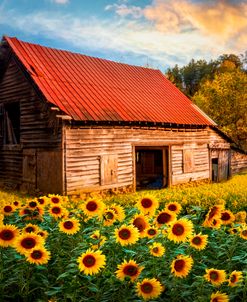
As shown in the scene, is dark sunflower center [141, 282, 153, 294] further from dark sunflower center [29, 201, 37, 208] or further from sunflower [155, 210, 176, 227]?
dark sunflower center [29, 201, 37, 208]

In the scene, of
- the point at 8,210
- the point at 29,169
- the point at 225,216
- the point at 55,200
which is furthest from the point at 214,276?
the point at 29,169

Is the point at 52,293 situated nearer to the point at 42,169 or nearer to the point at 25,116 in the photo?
the point at 42,169

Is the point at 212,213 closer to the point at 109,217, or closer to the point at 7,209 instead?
the point at 109,217

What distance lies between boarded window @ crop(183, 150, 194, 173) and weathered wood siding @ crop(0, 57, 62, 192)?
338 inches

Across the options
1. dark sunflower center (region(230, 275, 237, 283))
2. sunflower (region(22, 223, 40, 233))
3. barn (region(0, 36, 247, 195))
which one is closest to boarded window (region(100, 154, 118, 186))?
barn (region(0, 36, 247, 195))

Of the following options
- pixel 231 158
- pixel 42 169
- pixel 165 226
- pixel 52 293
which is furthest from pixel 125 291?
pixel 231 158

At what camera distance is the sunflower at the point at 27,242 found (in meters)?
3.56

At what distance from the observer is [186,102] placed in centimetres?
2459

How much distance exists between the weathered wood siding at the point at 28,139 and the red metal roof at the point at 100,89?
2.61 ft

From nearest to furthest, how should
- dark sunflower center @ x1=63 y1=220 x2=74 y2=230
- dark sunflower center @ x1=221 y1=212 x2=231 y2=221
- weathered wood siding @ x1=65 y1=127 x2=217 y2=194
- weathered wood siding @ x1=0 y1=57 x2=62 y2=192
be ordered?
dark sunflower center @ x1=63 y1=220 x2=74 y2=230 → dark sunflower center @ x1=221 y1=212 x2=231 y2=221 → weathered wood siding @ x1=65 y1=127 x2=217 y2=194 → weathered wood siding @ x1=0 y1=57 x2=62 y2=192

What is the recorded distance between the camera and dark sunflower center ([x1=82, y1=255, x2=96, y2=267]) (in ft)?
10.9

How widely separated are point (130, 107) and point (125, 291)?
16.0 meters

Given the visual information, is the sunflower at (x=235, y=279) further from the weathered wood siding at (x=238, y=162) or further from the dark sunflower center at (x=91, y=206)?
the weathered wood siding at (x=238, y=162)

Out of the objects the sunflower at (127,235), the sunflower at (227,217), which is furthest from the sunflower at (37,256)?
the sunflower at (227,217)
